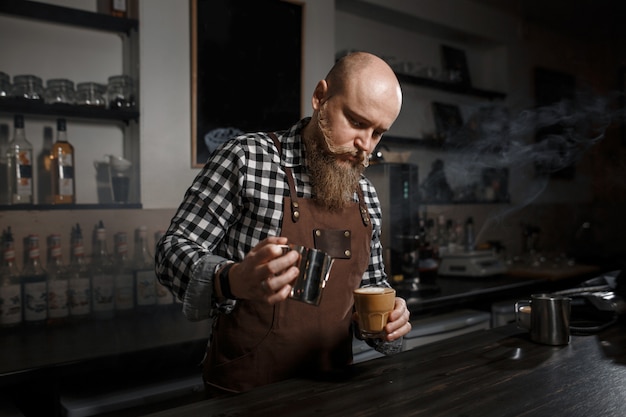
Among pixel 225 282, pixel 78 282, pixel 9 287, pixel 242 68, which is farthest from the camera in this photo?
pixel 242 68

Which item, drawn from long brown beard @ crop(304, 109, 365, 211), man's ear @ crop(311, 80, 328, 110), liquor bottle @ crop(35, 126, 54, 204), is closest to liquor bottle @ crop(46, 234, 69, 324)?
liquor bottle @ crop(35, 126, 54, 204)

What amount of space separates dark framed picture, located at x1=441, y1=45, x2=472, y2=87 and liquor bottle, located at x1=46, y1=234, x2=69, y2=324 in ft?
11.2

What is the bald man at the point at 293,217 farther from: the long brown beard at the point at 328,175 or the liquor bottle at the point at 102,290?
the liquor bottle at the point at 102,290

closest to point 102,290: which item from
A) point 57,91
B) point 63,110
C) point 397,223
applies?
point 63,110

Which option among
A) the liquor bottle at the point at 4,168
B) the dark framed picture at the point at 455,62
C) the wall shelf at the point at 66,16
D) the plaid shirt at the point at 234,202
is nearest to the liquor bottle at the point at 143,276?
the liquor bottle at the point at 4,168

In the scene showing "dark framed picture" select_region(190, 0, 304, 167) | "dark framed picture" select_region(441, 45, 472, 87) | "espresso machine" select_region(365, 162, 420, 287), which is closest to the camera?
"dark framed picture" select_region(190, 0, 304, 167)

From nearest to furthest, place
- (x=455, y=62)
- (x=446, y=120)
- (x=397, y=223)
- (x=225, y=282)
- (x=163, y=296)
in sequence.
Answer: (x=225, y=282) < (x=163, y=296) < (x=397, y=223) < (x=446, y=120) < (x=455, y=62)

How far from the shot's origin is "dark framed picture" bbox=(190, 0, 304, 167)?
117 inches

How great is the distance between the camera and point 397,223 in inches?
131

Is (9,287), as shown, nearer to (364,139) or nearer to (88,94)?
(88,94)

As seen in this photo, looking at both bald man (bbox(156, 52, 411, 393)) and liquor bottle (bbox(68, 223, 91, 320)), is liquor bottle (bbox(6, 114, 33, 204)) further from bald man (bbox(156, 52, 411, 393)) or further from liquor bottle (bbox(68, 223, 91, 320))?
bald man (bbox(156, 52, 411, 393))

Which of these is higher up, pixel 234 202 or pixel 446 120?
pixel 446 120

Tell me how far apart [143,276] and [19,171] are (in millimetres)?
740

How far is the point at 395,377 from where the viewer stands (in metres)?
1.31
